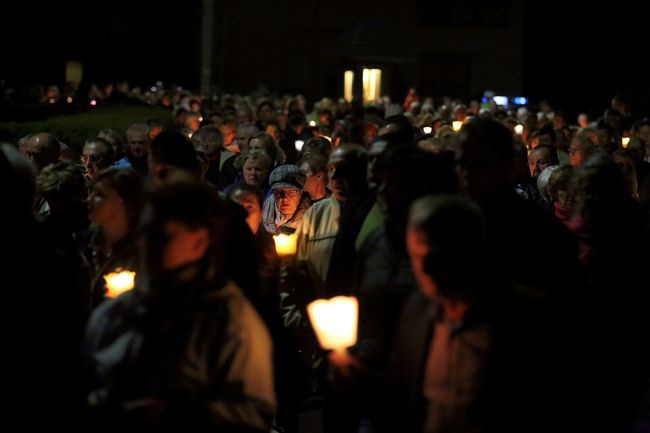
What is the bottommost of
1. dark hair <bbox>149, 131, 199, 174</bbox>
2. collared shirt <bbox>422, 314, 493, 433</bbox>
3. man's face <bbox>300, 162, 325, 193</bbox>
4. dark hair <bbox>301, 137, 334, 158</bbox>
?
collared shirt <bbox>422, 314, 493, 433</bbox>

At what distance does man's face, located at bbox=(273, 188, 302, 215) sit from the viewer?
24.8 feet

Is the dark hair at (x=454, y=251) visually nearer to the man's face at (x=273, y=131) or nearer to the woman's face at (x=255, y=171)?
the woman's face at (x=255, y=171)

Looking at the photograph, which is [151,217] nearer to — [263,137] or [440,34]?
[263,137]

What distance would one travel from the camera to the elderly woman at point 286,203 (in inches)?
297

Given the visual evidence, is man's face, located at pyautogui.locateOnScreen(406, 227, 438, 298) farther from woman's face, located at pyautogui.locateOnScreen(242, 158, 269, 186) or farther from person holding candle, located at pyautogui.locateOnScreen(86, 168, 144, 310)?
woman's face, located at pyautogui.locateOnScreen(242, 158, 269, 186)

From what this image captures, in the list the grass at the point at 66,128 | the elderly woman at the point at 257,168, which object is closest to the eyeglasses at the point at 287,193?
the elderly woman at the point at 257,168

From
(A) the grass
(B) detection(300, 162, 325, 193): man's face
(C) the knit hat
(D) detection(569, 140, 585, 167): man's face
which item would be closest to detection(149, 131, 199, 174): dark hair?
(C) the knit hat

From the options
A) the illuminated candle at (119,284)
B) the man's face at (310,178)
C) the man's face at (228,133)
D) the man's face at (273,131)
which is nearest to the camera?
the illuminated candle at (119,284)

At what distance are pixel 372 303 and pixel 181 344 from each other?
114cm

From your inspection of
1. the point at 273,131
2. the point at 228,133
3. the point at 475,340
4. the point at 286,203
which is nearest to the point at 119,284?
the point at 475,340

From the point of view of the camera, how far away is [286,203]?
7559 mm

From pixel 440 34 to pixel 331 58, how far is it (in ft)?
18.5

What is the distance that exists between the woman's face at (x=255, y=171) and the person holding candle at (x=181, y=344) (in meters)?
5.43

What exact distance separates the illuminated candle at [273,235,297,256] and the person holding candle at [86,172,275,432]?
2299 millimetres
